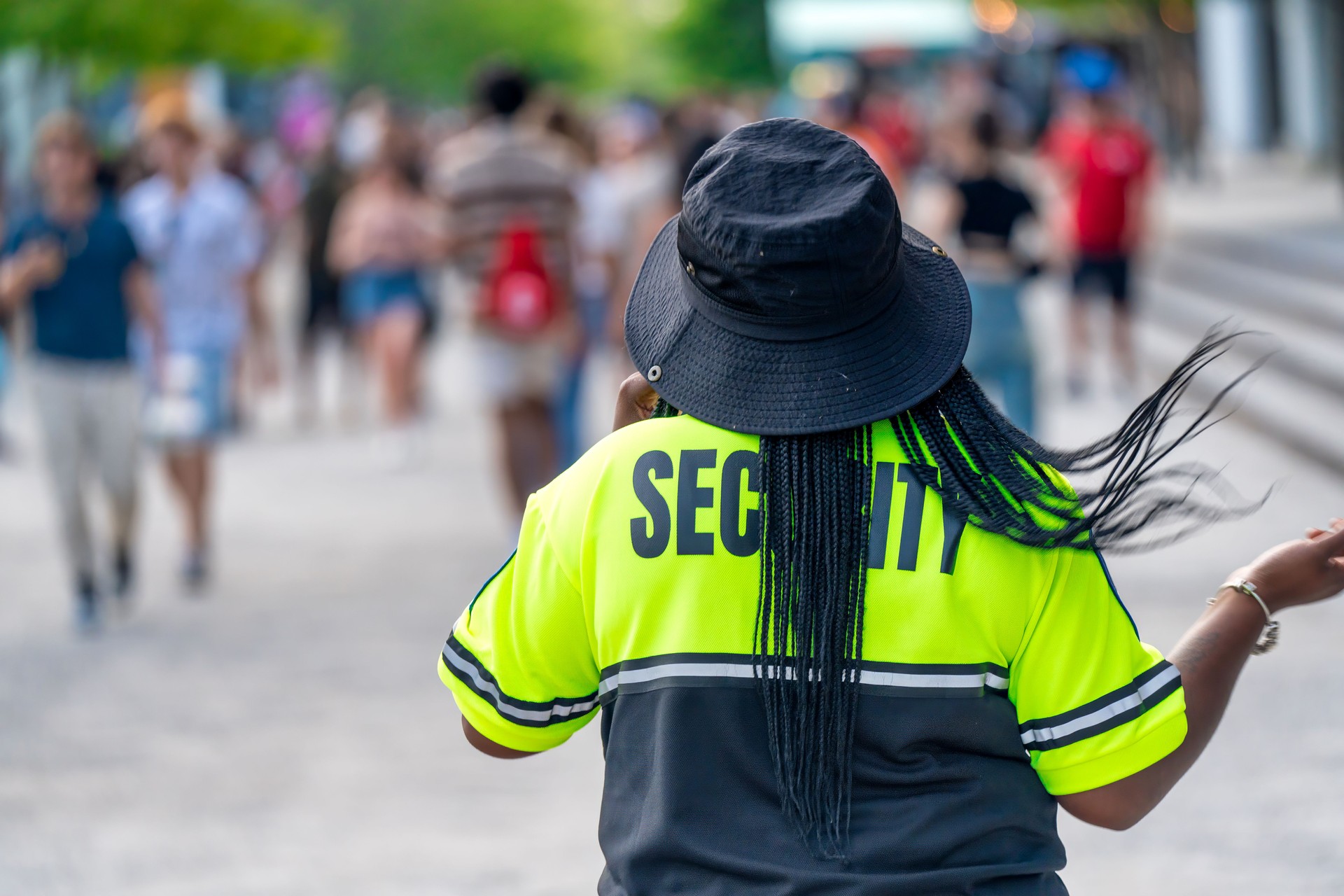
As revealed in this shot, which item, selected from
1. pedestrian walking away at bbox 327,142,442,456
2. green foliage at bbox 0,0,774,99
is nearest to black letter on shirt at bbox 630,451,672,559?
pedestrian walking away at bbox 327,142,442,456

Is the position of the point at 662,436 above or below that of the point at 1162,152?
above

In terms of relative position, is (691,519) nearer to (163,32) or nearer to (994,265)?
(994,265)

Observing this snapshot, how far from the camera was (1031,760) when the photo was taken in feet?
5.68

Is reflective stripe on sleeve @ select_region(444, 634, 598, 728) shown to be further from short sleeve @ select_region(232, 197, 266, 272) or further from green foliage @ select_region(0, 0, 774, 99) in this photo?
green foliage @ select_region(0, 0, 774, 99)

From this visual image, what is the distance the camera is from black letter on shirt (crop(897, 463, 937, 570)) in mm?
1677

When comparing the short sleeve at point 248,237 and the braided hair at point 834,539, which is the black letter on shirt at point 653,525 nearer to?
the braided hair at point 834,539

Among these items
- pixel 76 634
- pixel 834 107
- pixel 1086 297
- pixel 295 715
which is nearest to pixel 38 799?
pixel 295 715

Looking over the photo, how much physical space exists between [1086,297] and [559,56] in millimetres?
54800

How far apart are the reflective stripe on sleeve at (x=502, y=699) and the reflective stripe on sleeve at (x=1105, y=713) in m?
0.50

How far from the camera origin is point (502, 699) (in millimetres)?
1826

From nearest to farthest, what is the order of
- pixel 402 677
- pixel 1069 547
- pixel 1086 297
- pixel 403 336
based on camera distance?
pixel 1069 547 < pixel 402 677 < pixel 403 336 < pixel 1086 297

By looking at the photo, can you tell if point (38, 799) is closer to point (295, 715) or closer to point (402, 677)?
point (295, 715)

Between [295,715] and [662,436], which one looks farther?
[295,715]

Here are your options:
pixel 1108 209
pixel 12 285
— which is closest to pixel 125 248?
pixel 12 285
